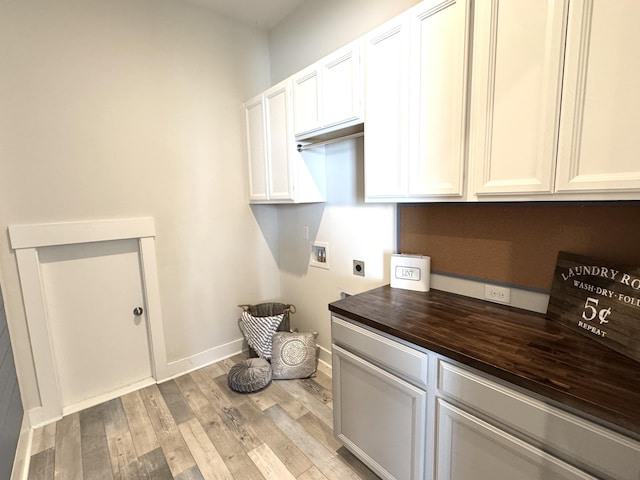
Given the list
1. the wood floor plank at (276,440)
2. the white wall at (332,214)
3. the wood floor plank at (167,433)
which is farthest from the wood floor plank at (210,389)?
the white wall at (332,214)

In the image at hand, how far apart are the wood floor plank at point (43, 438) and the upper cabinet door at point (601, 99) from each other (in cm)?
307

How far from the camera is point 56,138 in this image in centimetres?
198

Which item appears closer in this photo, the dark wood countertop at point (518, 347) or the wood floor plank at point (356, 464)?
the dark wood countertop at point (518, 347)

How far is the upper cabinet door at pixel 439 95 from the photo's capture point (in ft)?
4.25

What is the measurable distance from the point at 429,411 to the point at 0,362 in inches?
84.6

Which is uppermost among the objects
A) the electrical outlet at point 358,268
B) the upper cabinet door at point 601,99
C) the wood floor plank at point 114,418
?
the upper cabinet door at point 601,99

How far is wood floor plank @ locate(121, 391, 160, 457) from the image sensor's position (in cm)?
187

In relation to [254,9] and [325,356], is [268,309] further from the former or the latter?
[254,9]

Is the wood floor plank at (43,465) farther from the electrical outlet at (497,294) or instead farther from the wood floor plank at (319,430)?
the electrical outlet at (497,294)

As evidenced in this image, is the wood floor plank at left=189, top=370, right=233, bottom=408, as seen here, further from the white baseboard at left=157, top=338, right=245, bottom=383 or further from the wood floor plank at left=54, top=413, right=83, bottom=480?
the wood floor plank at left=54, top=413, right=83, bottom=480

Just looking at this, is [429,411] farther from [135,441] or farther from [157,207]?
[157,207]

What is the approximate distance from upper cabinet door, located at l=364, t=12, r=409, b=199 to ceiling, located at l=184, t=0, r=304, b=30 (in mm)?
1350

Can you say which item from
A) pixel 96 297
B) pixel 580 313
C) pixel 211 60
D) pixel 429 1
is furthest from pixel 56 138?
pixel 580 313

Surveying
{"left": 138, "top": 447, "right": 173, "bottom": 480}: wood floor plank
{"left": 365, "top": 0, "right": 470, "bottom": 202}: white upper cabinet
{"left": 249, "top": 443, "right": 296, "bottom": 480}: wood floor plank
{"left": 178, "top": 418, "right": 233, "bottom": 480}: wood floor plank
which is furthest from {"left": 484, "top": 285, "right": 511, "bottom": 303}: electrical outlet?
{"left": 138, "top": 447, "right": 173, "bottom": 480}: wood floor plank
